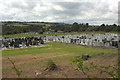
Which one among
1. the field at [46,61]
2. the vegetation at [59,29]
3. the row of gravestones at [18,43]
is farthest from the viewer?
the vegetation at [59,29]

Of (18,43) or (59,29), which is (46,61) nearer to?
(18,43)

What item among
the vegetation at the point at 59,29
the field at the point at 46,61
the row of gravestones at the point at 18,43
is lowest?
the field at the point at 46,61

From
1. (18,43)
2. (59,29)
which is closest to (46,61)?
(18,43)

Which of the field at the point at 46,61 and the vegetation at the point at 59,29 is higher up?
the vegetation at the point at 59,29

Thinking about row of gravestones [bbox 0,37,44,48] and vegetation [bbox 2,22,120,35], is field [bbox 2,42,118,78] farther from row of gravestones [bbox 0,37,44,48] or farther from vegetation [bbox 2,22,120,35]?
vegetation [bbox 2,22,120,35]

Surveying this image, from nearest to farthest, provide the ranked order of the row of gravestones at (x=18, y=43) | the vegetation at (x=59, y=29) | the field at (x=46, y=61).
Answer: the field at (x=46, y=61), the row of gravestones at (x=18, y=43), the vegetation at (x=59, y=29)

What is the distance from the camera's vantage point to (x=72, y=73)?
778cm

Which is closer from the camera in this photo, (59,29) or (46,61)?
(46,61)

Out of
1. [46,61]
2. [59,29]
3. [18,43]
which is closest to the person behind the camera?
[46,61]

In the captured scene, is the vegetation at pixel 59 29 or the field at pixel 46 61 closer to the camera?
the field at pixel 46 61

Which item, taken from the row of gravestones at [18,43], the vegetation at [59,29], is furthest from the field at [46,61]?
the vegetation at [59,29]

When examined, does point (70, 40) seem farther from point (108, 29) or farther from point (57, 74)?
point (108, 29)

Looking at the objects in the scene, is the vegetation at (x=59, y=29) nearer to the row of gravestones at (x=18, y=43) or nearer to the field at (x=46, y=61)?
the row of gravestones at (x=18, y=43)

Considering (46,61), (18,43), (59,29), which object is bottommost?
(46,61)
